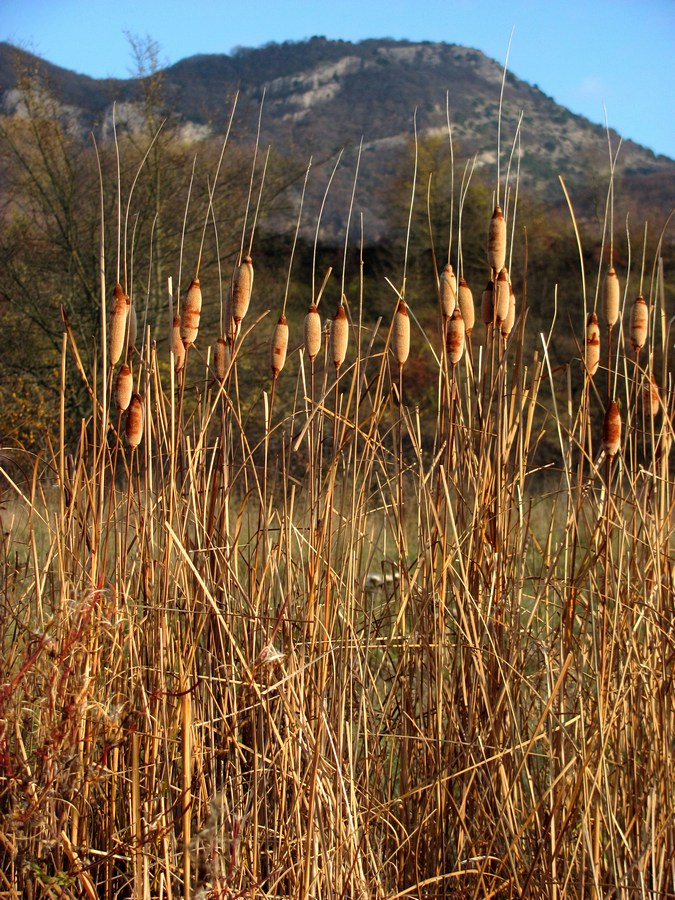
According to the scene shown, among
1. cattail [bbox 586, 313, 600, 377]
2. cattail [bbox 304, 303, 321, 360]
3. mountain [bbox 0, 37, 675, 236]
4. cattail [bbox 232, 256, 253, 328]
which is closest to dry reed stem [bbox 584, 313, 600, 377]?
cattail [bbox 586, 313, 600, 377]

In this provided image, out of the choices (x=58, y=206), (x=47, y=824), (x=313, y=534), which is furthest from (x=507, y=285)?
(x=58, y=206)

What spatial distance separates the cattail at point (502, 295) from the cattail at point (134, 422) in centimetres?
54

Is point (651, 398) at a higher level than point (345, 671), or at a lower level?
higher

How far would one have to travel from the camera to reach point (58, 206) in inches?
385

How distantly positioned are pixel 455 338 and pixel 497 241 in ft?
0.51

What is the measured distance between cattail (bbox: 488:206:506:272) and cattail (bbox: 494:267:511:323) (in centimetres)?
2

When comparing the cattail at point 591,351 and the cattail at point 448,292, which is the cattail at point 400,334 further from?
the cattail at point 591,351

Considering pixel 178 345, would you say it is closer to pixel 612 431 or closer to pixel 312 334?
pixel 312 334

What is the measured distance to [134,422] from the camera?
1146mm

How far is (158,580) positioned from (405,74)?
153 feet

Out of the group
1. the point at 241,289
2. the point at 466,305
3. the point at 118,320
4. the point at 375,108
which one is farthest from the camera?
the point at 375,108

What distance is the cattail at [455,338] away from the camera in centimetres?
123

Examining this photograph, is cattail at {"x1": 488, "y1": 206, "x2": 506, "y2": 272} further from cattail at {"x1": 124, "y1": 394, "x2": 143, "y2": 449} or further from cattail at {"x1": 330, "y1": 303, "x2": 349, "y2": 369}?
cattail at {"x1": 124, "y1": 394, "x2": 143, "y2": 449}

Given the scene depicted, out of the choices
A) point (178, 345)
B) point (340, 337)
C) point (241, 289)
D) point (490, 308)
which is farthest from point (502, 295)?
point (178, 345)
